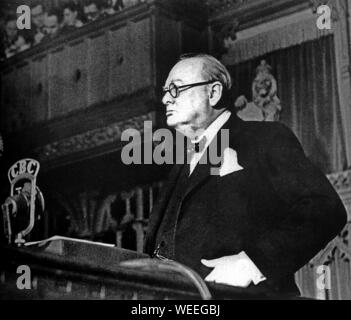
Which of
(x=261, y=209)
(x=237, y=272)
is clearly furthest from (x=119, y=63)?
(x=237, y=272)

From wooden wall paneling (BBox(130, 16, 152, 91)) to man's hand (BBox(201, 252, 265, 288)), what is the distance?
151 centimetres

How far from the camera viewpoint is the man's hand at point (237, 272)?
14.1 feet

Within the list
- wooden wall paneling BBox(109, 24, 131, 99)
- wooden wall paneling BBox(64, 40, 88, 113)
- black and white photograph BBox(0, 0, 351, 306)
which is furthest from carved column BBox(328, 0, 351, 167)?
wooden wall paneling BBox(64, 40, 88, 113)

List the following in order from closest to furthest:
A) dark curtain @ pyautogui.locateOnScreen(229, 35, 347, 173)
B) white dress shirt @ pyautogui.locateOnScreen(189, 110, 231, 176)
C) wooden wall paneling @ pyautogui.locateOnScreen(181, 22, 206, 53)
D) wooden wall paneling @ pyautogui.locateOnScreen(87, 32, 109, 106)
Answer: white dress shirt @ pyautogui.locateOnScreen(189, 110, 231, 176) < dark curtain @ pyautogui.locateOnScreen(229, 35, 347, 173) < wooden wall paneling @ pyautogui.locateOnScreen(181, 22, 206, 53) < wooden wall paneling @ pyautogui.locateOnScreen(87, 32, 109, 106)

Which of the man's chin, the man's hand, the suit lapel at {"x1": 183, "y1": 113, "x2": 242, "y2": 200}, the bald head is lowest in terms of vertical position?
the man's hand

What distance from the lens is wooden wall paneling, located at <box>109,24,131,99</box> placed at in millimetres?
5746

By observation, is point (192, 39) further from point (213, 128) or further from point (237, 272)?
point (237, 272)

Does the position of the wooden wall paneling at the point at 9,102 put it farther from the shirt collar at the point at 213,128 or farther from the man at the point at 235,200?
the shirt collar at the point at 213,128

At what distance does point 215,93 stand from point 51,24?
5.44 ft

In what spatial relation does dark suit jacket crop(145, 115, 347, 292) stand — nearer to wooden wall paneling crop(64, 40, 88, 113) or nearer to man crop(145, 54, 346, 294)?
man crop(145, 54, 346, 294)

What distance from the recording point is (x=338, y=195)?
4754 millimetres

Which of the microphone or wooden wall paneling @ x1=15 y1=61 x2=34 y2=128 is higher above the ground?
wooden wall paneling @ x1=15 y1=61 x2=34 y2=128
